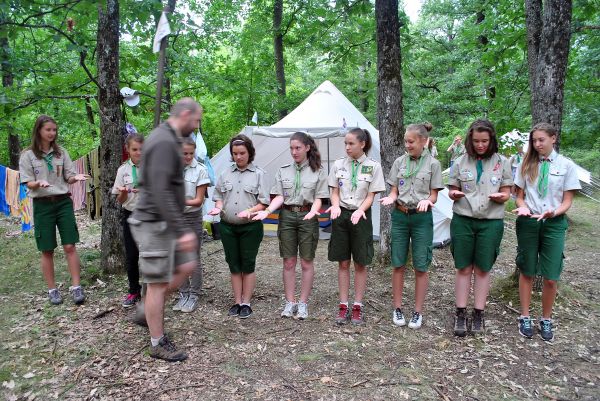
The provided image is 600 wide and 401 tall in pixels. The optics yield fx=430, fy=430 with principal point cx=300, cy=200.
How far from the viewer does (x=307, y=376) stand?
2898mm

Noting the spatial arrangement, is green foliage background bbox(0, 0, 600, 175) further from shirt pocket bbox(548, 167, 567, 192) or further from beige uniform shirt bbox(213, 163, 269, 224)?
shirt pocket bbox(548, 167, 567, 192)

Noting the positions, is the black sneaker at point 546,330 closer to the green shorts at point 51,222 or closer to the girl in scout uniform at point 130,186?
the girl in scout uniform at point 130,186

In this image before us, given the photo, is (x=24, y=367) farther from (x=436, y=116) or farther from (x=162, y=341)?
(x=436, y=116)

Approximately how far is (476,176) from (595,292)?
98.3 inches

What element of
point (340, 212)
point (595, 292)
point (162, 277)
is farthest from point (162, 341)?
point (595, 292)

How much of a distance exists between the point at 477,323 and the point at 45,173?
13.2 ft

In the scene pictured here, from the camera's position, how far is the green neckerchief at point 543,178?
3.32 meters

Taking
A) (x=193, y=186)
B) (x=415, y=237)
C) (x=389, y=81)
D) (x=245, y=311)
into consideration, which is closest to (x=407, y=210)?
(x=415, y=237)

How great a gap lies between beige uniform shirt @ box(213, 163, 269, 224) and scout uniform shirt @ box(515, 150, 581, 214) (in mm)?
2166

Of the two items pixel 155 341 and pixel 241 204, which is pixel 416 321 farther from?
pixel 155 341

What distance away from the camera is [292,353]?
3215 millimetres

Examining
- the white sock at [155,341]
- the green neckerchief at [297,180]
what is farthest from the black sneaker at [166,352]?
the green neckerchief at [297,180]

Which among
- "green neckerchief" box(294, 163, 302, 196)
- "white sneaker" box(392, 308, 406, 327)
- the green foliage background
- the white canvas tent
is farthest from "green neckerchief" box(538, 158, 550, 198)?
the white canvas tent

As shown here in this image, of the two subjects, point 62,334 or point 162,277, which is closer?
point 162,277
